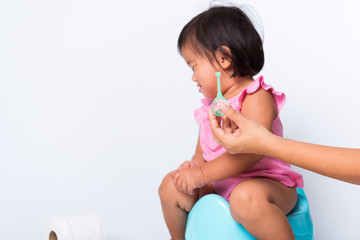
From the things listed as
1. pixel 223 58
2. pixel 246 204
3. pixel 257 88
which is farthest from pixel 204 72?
pixel 246 204

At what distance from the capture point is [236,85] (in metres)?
1.27

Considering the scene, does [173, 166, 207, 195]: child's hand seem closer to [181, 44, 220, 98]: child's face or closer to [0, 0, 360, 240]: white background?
[181, 44, 220, 98]: child's face

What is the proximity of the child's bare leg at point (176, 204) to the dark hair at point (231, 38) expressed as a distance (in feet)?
1.05

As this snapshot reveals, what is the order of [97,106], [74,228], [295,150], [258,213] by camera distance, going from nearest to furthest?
[295,150] → [258,213] → [74,228] → [97,106]

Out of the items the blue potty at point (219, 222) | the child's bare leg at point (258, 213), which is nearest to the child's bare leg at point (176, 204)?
the blue potty at point (219, 222)

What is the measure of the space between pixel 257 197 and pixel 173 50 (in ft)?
3.43

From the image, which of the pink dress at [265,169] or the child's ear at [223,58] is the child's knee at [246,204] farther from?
the child's ear at [223,58]

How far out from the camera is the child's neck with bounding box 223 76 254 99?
1.25m

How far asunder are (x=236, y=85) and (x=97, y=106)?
855mm

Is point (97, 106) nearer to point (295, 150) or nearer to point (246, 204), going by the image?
point (246, 204)

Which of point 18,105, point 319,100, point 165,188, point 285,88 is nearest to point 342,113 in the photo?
point 319,100

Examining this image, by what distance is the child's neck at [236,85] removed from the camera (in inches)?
49.4

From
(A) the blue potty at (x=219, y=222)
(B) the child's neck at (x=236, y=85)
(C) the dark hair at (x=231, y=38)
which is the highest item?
(C) the dark hair at (x=231, y=38)

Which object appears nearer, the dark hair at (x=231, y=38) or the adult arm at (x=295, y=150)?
the adult arm at (x=295, y=150)
